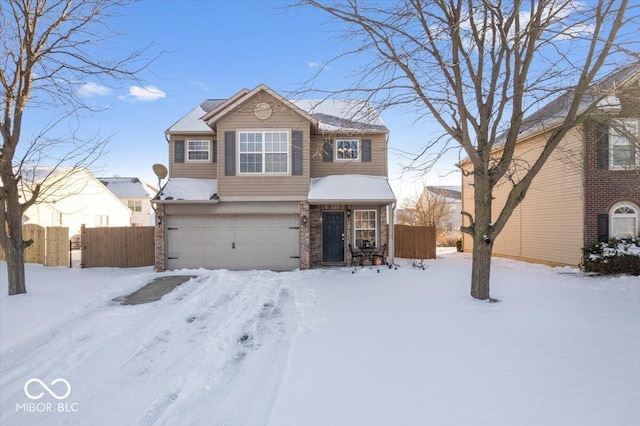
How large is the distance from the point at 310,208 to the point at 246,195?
2.66m

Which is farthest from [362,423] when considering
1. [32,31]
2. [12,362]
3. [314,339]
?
[32,31]

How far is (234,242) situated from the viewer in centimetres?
1265

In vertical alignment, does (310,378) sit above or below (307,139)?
below

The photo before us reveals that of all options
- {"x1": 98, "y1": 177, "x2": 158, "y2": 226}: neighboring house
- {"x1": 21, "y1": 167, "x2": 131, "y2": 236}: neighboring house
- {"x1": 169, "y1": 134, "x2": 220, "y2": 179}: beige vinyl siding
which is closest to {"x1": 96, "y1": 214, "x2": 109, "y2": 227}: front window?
{"x1": 21, "y1": 167, "x2": 131, "y2": 236}: neighboring house

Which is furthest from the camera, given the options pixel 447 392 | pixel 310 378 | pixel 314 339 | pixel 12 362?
pixel 314 339

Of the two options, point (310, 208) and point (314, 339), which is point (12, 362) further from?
point (310, 208)

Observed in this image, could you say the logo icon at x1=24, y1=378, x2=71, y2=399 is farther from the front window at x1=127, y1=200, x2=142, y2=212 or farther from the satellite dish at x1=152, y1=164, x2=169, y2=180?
the front window at x1=127, y1=200, x2=142, y2=212

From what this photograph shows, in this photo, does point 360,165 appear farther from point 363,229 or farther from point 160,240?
point 160,240

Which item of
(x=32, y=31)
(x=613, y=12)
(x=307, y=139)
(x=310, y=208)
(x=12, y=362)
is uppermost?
(x=32, y=31)

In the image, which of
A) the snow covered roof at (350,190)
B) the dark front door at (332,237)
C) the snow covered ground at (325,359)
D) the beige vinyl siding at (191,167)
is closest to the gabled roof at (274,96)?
the beige vinyl siding at (191,167)

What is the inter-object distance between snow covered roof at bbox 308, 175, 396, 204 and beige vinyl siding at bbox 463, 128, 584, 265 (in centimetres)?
449

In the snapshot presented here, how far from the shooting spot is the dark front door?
13633mm

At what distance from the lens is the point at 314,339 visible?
5109 millimetres

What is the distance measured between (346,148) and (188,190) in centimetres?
661
